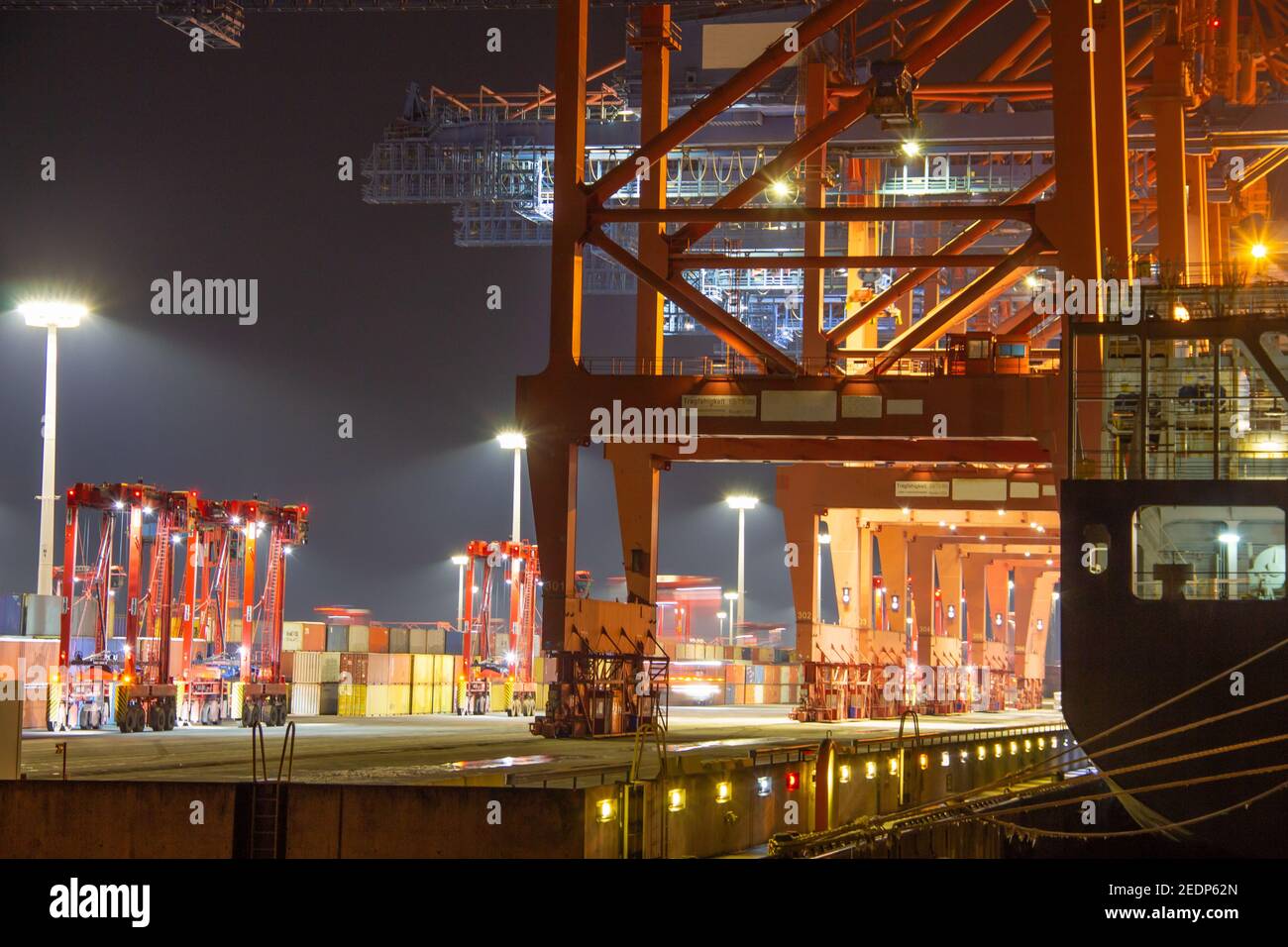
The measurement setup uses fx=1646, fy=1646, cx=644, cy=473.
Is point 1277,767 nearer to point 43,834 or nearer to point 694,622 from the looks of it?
point 43,834

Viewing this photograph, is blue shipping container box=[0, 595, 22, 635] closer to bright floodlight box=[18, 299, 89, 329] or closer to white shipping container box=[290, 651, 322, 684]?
white shipping container box=[290, 651, 322, 684]

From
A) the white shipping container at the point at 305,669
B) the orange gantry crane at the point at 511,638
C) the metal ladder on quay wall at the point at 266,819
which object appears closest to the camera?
the metal ladder on quay wall at the point at 266,819

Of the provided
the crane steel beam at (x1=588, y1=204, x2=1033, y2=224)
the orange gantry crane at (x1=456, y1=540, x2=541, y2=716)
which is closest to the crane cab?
the crane steel beam at (x1=588, y1=204, x2=1033, y2=224)

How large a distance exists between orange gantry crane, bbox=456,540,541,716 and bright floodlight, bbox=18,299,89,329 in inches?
911

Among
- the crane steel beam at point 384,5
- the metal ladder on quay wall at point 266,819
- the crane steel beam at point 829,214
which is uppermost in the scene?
the crane steel beam at point 384,5

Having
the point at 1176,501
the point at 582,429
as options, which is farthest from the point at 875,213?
the point at 1176,501

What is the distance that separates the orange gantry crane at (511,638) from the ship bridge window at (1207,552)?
131 ft

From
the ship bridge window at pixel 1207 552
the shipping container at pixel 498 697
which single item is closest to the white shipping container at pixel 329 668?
the shipping container at pixel 498 697

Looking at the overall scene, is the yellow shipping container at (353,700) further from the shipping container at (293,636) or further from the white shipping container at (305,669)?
the shipping container at (293,636)

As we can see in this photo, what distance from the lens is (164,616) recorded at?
1821 inches

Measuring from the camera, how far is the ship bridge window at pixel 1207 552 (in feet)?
72.6

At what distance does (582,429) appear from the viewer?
3669cm

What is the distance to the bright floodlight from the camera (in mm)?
45594

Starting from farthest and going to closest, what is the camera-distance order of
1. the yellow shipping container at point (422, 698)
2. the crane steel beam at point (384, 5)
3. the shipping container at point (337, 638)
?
the shipping container at point (337, 638) < the yellow shipping container at point (422, 698) < the crane steel beam at point (384, 5)
